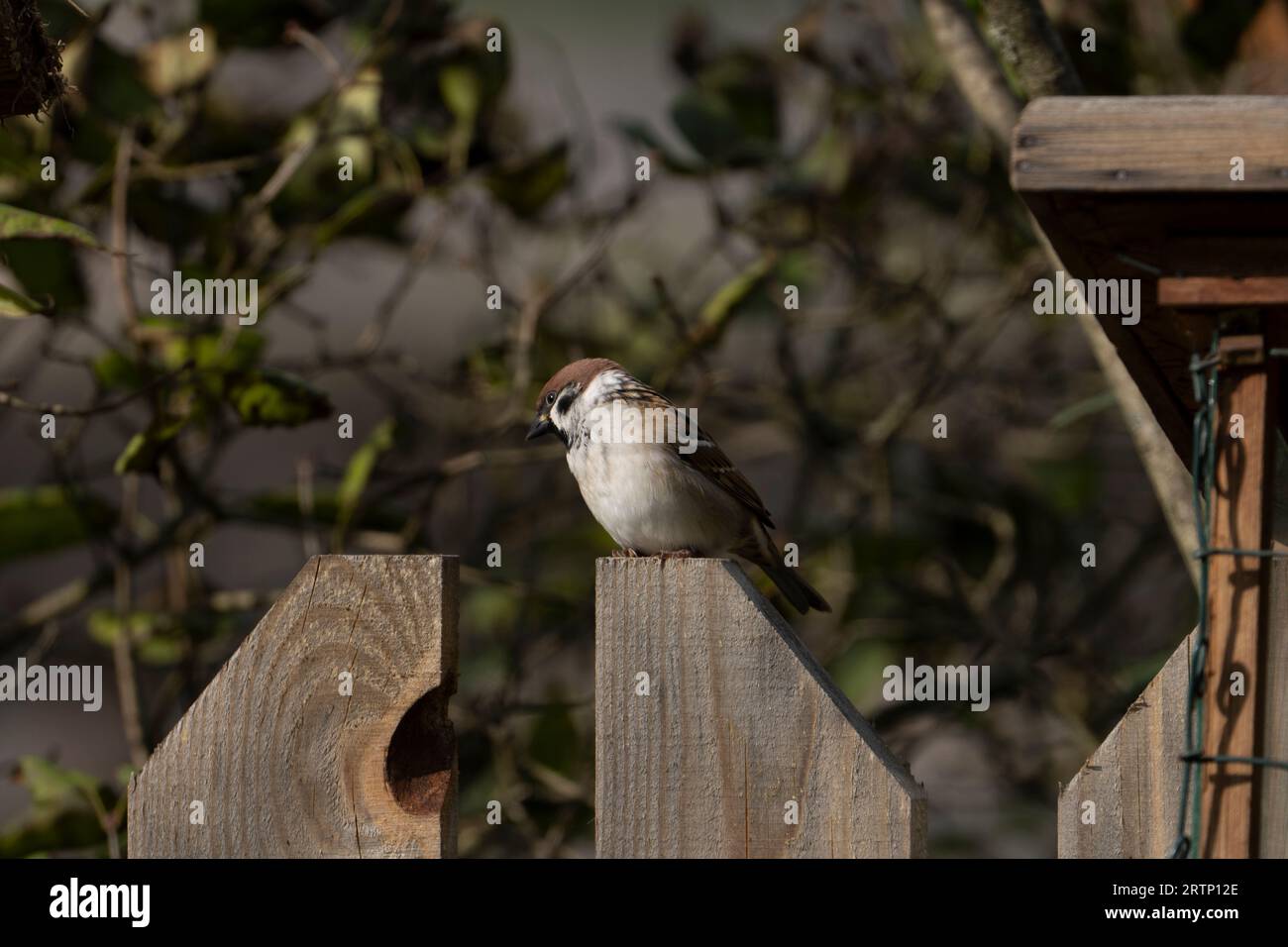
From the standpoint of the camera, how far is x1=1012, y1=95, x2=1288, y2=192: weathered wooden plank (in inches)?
46.6

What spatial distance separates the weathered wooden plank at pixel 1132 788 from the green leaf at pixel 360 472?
1.78 metres

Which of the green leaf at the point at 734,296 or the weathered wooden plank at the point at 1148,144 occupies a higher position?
the green leaf at the point at 734,296

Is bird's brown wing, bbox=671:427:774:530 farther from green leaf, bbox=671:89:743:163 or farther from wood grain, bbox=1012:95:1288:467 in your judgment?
wood grain, bbox=1012:95:1288:467

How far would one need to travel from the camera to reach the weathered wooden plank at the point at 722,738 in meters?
1.41

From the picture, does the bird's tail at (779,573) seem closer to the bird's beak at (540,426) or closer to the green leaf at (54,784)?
the bird's beak at (540,426)

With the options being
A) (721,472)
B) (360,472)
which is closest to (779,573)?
(721,472)

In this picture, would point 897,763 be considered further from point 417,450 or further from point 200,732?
point 417,450

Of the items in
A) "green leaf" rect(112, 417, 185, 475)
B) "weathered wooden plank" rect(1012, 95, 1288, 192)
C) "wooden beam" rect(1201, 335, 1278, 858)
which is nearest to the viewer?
"weathered wooden plank" rect(1012, 95, 1288, 192)

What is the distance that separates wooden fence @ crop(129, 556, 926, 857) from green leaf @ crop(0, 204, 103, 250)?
0.63 metres

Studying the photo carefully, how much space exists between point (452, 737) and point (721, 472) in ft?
4.72

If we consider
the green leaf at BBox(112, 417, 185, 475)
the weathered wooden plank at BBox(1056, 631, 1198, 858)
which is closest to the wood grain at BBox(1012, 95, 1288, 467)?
the weathered wooden plank at BBox(1056, 631, 1198, 858)

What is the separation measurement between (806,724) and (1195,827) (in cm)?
35

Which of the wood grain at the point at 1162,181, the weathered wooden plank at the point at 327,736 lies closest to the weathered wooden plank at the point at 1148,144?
the wood grain at the point at 1162,181
